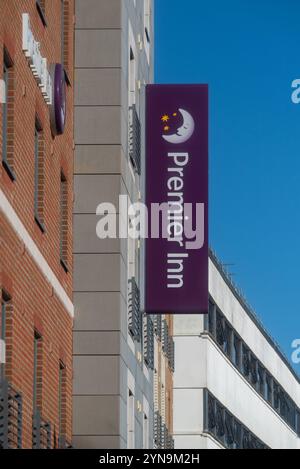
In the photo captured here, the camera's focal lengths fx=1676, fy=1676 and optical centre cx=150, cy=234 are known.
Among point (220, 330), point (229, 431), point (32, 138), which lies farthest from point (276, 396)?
point (32, 138)

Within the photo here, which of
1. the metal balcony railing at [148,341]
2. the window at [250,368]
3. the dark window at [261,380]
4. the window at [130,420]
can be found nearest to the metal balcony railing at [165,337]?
the metal balcony railing at [148,341]

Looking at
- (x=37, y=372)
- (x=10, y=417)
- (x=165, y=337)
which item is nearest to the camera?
(x=10, y=417)

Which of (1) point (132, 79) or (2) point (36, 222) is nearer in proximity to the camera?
(2) point (36, 222)

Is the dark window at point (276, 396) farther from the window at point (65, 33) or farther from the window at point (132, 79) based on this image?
the window at point (65, 33)

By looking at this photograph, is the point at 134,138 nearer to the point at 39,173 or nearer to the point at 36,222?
the point at 39,173

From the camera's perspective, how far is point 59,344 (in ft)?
108

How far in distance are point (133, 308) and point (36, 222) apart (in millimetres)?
9043

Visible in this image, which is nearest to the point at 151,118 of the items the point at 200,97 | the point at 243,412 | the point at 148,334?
the point at 200,97

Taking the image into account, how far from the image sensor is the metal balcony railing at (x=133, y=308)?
3815 cm

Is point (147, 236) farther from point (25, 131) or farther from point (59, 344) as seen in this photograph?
point (25, 131)

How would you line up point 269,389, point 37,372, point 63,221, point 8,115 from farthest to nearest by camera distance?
point 269,389 → point 63,221 → point 37,372 → point 8,115

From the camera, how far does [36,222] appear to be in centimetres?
2969

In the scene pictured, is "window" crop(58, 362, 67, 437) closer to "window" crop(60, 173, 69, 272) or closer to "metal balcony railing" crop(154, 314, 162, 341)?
"window" crop(60, 173, 69, 272)

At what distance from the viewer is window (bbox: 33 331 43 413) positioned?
3012cm
